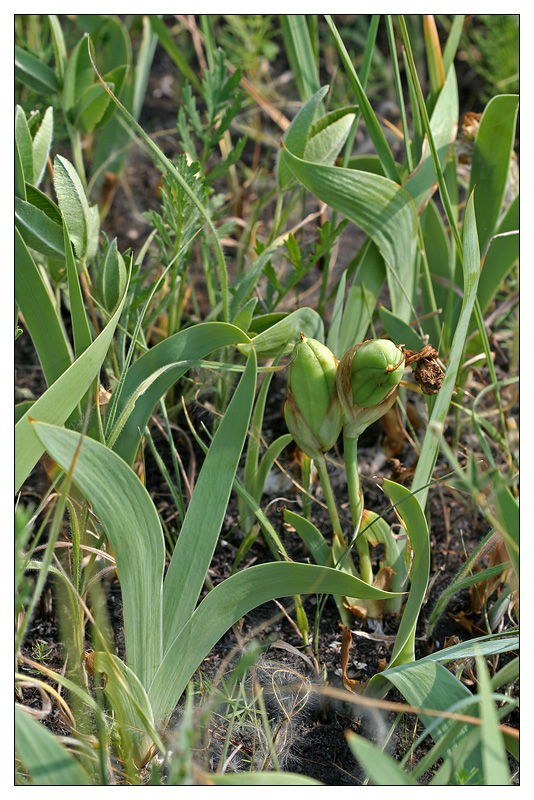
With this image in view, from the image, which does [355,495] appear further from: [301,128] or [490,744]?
[301,128]

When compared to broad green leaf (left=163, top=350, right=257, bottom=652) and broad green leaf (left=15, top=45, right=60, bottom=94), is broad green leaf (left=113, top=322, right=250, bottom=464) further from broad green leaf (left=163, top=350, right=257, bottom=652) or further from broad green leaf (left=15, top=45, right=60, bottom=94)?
broad green leaf (left=15, top=45, right=60, bottom=94)

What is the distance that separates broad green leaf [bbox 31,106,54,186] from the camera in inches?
33.5

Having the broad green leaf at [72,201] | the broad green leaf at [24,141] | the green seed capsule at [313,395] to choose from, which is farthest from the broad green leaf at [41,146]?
the green seed capsule at [313,395]

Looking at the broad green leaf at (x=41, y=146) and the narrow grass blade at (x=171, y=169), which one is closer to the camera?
the narrow grass blade at (x=171, y=169)

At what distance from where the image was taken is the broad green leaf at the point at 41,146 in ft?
2.80

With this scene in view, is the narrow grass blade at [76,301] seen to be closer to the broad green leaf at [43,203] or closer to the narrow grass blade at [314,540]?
the broad green leaf at [43,203]

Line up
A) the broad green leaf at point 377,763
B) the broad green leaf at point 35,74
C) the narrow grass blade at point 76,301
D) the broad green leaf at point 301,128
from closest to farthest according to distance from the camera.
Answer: the broad green leaf at point 377,763 < the narrow grass blade at point 76,301 < the broad green leaf at point 301,128 < the broad green leaf at point 35,74

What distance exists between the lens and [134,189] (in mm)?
1423

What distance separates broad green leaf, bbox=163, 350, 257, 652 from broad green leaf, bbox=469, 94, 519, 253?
0.54m

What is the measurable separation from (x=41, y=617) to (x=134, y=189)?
37.1 inches

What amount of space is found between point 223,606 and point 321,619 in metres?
0.26

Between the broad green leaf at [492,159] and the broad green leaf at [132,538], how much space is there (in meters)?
0.63

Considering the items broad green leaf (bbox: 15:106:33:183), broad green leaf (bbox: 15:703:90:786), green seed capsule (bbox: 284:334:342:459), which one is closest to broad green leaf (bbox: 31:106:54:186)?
broad green leaf (bbox: 15:106:33:183)

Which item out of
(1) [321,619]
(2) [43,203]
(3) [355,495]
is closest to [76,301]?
(2) [43,203]
